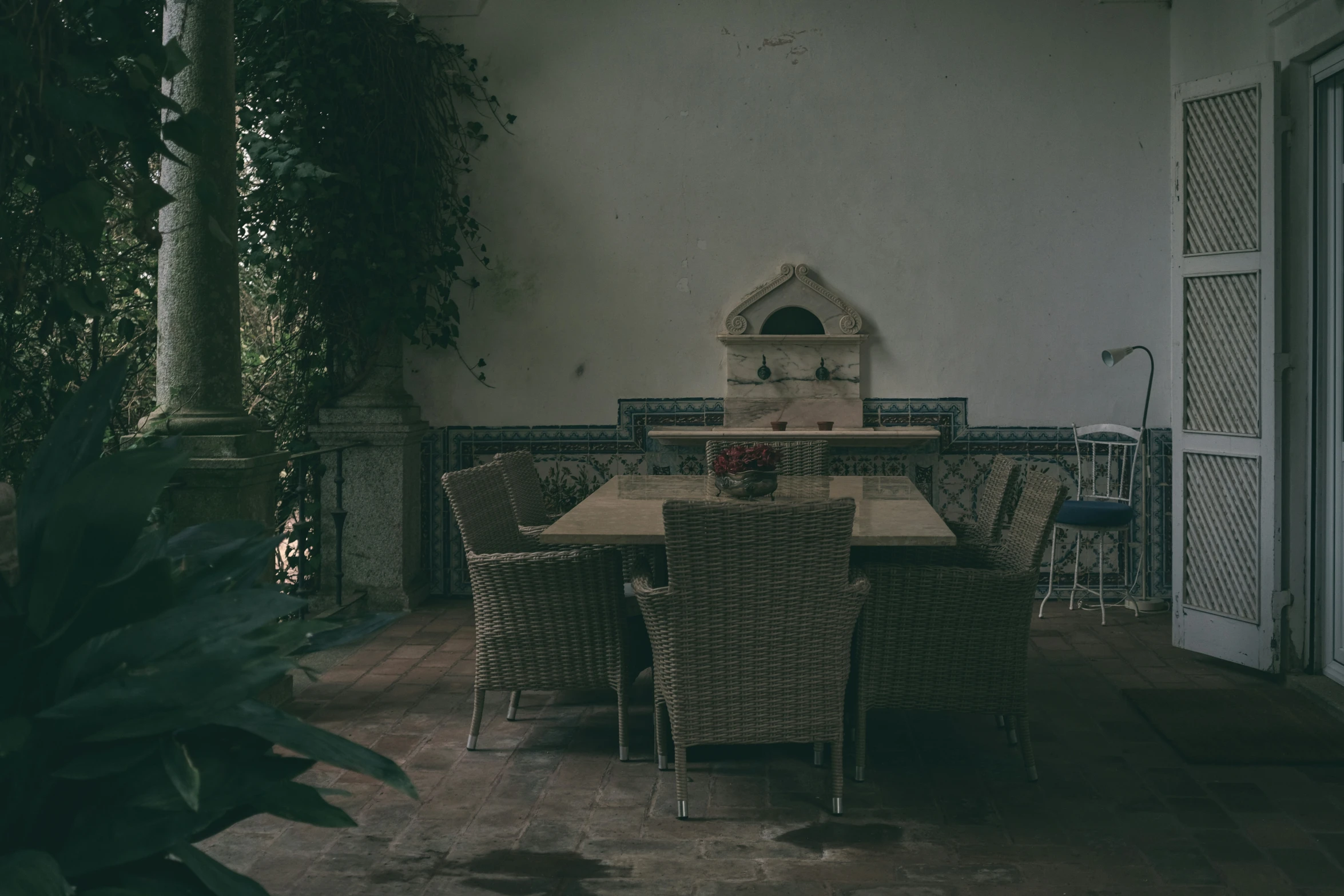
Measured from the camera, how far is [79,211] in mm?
1746

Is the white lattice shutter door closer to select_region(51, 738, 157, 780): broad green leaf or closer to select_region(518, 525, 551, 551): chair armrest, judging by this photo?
select_region(518, 525, 551, 551): chair armrest

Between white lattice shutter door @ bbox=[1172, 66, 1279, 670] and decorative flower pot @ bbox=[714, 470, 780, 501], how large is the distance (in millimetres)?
2140

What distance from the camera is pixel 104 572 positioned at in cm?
127

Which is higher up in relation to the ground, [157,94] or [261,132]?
[261,132]

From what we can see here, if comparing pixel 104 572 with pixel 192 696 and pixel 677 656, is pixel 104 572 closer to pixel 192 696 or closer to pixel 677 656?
pixel 192 696

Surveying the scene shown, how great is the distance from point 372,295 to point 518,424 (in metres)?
1.09

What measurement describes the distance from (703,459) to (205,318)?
306 cm

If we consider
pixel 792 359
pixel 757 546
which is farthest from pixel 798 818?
pixel 792 359

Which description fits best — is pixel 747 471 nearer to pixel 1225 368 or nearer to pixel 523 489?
pixel 523 489

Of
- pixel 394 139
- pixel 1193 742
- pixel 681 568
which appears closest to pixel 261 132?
pixel 394 139

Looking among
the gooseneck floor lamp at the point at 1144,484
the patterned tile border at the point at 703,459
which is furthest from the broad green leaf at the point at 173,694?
the gooseneck floor lamp at the point at 1144,484

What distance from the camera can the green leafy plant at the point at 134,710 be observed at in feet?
3.79

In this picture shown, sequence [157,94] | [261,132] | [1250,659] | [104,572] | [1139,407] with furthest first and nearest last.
→ [1139,407] → [261,132] → [1250,659] → [157,94] → [104,572]

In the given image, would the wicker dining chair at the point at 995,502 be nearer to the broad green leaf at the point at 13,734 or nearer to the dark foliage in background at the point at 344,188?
the dark foliage in background at the point at 344,188
